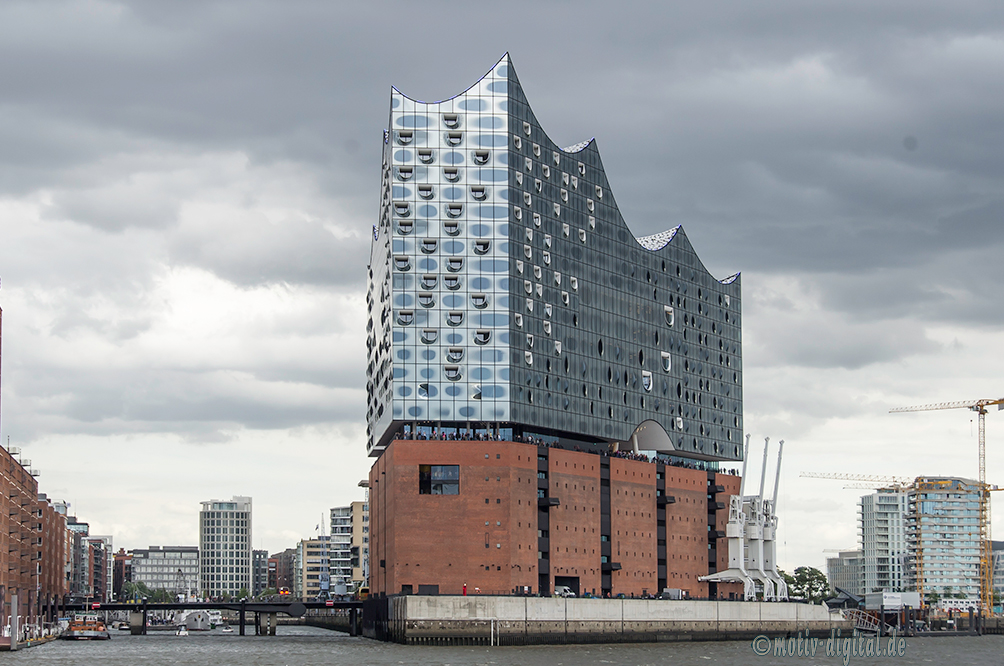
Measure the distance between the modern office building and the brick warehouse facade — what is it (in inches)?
7.9

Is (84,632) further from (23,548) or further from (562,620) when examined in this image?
(562,620)

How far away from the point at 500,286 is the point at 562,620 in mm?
34792

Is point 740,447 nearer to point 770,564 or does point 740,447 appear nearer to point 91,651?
point 770,564

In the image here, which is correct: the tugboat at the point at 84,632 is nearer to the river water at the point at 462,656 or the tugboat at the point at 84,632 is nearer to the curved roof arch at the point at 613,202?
the river water at the point at 462,656

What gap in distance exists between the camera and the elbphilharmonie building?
139250mm

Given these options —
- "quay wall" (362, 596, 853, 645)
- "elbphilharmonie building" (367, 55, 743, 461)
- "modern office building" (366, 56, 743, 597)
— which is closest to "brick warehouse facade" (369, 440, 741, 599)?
"modern office building" (366, 56, 743, 597)

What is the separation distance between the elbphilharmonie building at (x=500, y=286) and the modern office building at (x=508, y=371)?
0.21 m

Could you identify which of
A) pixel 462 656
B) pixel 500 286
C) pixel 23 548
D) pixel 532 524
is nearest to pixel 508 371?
pixel 500 286

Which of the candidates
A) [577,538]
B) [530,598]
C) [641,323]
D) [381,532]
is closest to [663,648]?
[530,598]

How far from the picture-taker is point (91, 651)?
122 meters

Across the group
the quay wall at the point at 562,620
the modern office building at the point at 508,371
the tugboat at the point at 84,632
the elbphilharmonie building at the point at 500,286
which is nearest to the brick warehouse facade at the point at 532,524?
the modern office building at the point at 508,371

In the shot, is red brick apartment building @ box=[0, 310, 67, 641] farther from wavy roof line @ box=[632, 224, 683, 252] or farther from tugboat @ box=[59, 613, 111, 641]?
wavy roof line @ box=[632, 224, 683, 252]

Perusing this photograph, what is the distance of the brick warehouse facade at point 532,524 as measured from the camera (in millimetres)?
134250

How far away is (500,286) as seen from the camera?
140 m
